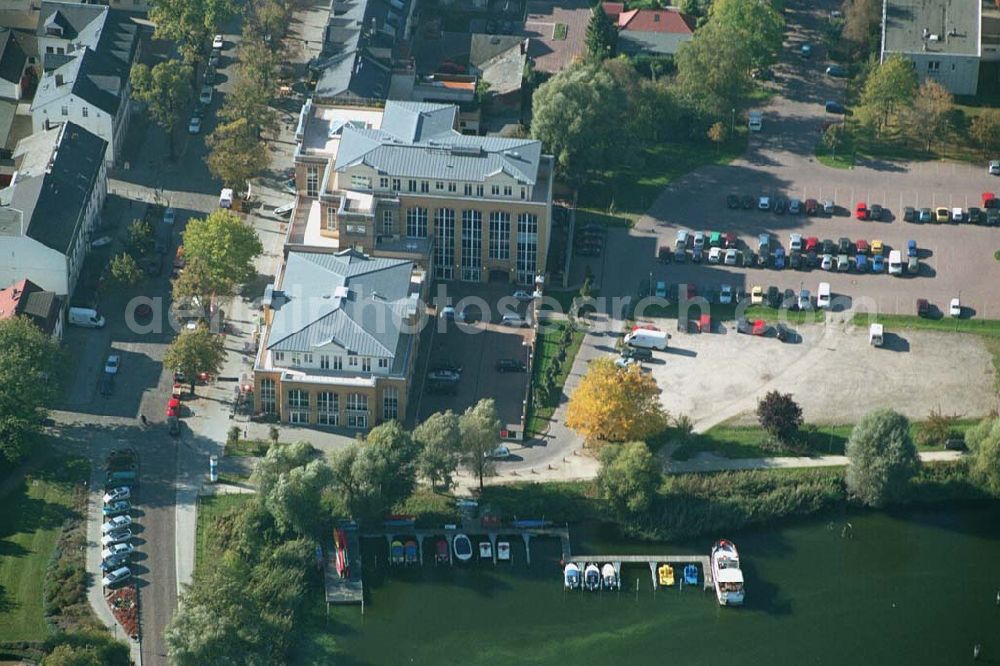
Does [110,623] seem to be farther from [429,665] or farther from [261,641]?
[429,665]

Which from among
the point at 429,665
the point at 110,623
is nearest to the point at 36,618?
the point at 110,623

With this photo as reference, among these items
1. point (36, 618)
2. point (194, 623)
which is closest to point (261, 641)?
point (194, 623)

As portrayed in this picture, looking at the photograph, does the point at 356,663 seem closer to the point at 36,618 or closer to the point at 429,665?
the point at 429,665

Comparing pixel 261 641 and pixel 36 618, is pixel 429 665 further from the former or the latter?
pixel 36 618

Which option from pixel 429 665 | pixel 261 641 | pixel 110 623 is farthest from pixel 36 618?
pixel 429 665

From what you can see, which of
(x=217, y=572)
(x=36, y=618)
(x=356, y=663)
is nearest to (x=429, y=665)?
(x=356, y=663)

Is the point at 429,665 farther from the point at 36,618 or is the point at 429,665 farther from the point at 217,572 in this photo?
the point at 36,618
